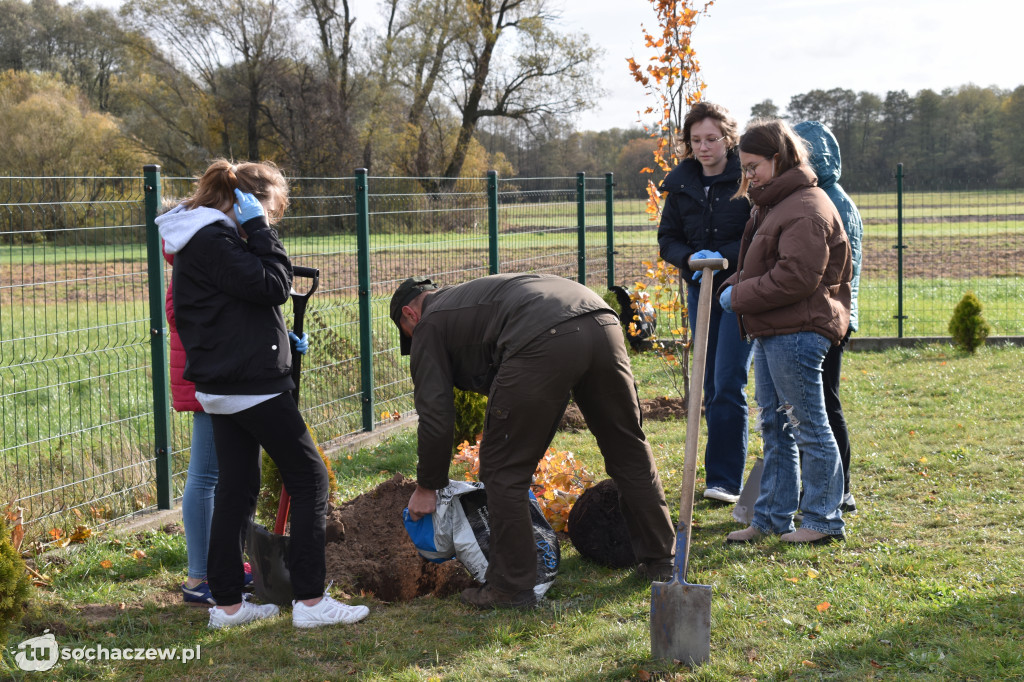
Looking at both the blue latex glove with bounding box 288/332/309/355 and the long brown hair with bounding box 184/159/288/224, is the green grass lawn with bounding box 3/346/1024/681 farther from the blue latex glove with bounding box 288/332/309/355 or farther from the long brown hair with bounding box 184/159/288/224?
the long brown hair with bounding box 184/159/288/224

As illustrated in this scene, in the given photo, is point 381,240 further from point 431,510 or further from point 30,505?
point 431,510

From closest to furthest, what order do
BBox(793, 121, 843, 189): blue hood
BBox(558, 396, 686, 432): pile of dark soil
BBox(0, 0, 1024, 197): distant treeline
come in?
BBox(793, 121, 843, 189): blue hood < BBox(558, 396, 686, 432): pile of dark soil < BBox(0, 0, 1024, 197): distant treeline

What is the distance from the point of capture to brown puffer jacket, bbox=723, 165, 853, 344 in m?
3.93

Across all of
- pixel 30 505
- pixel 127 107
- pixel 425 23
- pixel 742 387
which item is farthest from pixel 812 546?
pixel 127 107

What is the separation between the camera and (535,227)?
991 centimetres

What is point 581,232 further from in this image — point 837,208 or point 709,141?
point 837,208

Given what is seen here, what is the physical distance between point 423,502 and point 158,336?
2.19m

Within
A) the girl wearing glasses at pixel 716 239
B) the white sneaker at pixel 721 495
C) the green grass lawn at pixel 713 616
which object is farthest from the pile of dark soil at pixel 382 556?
the girl wearing glasses at pixel 716 239

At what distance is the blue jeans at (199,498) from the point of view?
388 cm

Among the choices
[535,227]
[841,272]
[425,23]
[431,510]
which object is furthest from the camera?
[425,23]

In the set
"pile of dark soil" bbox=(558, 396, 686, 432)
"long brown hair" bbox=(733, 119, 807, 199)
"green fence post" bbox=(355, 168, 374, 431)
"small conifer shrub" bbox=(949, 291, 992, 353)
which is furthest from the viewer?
"small conifer shrub" bbox=(949, 291, 992, 353)

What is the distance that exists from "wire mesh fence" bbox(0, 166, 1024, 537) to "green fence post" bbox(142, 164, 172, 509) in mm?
72

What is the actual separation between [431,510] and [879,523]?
237 cm

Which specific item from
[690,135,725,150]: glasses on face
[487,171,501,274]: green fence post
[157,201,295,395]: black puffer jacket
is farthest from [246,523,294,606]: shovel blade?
[487,171,501,274]: green fence post
